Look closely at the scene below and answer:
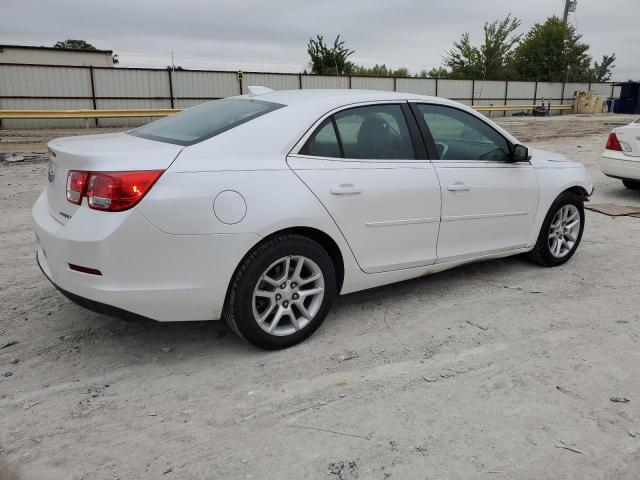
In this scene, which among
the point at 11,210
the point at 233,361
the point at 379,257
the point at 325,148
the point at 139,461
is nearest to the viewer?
the point at 139,461

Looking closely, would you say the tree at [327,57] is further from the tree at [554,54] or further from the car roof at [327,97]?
the car roof at [327,97]

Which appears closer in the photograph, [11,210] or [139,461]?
[139,461]

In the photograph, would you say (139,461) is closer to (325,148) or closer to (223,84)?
(325,148)

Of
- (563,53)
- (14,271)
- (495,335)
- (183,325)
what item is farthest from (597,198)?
(563,53)

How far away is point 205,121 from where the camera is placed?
367cm

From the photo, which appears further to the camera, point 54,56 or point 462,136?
point 54,56

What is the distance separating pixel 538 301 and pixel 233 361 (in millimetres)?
2437

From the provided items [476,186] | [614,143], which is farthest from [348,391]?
[614,143]

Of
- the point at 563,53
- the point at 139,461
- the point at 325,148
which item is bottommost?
the point at 139,461

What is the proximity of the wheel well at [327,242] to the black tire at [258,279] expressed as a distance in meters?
0.04

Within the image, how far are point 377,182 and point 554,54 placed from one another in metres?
49.6

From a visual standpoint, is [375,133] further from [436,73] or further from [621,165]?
[436,73]

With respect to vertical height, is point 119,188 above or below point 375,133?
below

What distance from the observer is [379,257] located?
381cm
